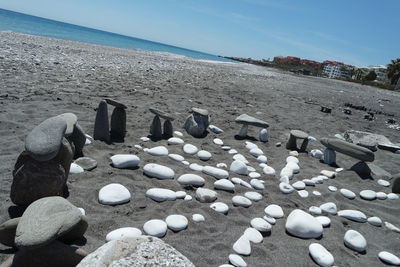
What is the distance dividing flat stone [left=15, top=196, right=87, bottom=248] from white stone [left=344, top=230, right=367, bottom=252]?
8.21 feet

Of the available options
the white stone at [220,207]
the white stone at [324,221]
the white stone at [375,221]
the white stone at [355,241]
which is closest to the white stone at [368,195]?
the white stone at [375,221]

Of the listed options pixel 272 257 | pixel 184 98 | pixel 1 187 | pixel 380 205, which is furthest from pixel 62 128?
pixel 184 98

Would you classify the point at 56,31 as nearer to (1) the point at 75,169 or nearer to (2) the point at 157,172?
(1) the point at 75,169

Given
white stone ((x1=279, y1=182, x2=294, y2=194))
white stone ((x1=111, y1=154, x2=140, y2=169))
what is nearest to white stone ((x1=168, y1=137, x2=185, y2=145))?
white stone ((x1=111, y1=154, x2=140, y2=169))

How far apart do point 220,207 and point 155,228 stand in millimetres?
830

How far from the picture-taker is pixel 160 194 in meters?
3.08

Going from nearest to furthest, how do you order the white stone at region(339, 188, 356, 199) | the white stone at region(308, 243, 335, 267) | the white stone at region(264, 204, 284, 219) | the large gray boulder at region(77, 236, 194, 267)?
the large gray boulder at region(77, 236, 194, 267) → the white stone at region(308, 243, 335, 267) → the white stone at region(264, 204, 284, 219) → the white stone at region(339, 188, 356, 199)

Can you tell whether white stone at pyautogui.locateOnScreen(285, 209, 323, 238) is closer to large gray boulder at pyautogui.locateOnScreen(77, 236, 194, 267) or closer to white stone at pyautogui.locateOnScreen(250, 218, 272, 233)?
white stone at pyautogui.locateOnScreen(250, 218, 272, 233)

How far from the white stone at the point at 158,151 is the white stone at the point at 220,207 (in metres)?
1.45

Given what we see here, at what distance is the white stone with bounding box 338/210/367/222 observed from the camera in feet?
11.1

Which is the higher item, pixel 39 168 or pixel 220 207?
pixel 39 168

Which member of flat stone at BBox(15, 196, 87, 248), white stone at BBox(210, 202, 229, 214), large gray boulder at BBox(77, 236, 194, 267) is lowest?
white stone at BBox(210, 202, 229, 214)

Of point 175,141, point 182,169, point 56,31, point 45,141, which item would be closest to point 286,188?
point 182,169

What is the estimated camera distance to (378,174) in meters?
5.04
